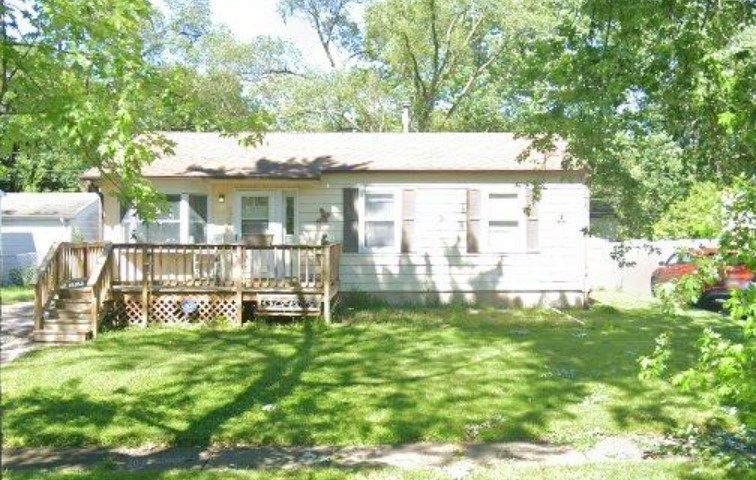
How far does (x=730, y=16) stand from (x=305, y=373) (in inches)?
264

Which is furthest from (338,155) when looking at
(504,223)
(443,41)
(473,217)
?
(443,41)

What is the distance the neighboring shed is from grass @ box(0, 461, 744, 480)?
2200cm

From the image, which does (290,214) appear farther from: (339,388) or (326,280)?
(339,388)

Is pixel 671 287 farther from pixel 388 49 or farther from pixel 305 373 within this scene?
pixel 388 49

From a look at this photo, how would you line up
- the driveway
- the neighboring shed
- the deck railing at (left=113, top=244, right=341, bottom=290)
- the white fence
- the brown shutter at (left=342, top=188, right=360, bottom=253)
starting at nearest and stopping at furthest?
1. the driveway
2. the deck railing at (left=113, top=244, right=341, bottom=290)
3. the brown shutter at (left=342, top=188, right=360, bottom=253)
4. the white fence
5. the neighboring shed

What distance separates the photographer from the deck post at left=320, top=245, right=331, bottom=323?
555 inches

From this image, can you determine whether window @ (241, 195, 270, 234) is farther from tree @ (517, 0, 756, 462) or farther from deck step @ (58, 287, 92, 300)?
tree @ (517, 0, 756, 462)

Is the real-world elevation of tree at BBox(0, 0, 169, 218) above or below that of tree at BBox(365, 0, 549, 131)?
below

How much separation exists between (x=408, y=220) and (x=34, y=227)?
17.6 meters

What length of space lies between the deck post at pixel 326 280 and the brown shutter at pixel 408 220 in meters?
3.45

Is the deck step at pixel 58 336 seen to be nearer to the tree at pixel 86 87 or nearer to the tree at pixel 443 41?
the tree at pixel 86 87

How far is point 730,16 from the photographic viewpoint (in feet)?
23.8

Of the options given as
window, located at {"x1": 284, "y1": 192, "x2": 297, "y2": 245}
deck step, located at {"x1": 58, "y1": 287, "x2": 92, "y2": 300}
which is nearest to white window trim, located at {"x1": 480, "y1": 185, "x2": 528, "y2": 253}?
window, located at {"x1": 284, "y1": 192, "x2": 297, "y2": 245}

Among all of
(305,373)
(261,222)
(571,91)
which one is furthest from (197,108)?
(261,222)
